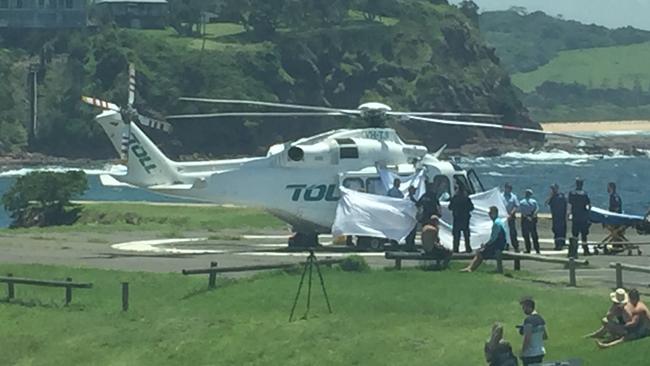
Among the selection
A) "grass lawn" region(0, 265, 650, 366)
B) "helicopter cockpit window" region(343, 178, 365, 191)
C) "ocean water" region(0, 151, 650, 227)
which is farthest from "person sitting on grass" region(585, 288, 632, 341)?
"ocean water" region(0, 151, 650, 227)

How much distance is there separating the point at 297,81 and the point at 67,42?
90.7 ft

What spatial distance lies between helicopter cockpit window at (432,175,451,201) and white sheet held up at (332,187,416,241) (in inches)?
73.2

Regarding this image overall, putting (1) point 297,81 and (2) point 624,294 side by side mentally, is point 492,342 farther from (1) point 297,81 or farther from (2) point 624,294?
(1) point 297,81

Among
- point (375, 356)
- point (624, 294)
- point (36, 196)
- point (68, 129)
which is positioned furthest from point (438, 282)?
point (68, 129)

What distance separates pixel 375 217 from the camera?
39969 millimetres

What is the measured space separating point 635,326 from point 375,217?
15.8m

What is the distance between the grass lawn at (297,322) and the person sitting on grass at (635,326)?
310 millimetres

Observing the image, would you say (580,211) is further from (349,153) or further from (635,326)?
(635,326)

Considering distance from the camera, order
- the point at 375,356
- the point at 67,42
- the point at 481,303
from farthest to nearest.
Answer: the point at 67,42, the point at 481,303, the point at 375,356

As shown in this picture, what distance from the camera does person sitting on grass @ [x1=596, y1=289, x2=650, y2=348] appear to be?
24562 mm

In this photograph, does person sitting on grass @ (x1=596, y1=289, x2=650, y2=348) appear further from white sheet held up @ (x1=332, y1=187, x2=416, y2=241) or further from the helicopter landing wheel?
the helicopter landing wheel

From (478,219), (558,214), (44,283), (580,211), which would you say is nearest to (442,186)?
(478,219)

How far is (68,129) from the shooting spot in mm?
183125

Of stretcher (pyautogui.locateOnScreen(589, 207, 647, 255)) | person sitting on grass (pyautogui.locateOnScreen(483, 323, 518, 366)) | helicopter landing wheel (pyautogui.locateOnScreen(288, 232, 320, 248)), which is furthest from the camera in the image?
helicopter landing wheel (pyautogui.locateOnScreen(288, 232, 320, 248))
